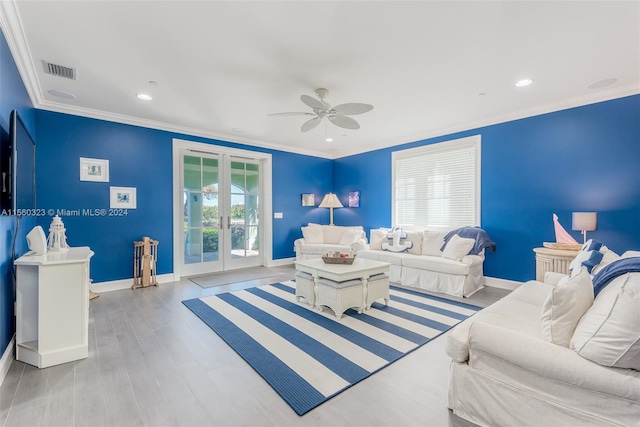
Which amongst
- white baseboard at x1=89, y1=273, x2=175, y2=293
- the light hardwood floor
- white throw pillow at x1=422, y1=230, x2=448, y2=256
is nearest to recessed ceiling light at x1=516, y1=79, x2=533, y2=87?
white throw pillow at x1=422, y1=230, x2=448, y2=256

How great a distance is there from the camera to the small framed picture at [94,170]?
13.3 feet

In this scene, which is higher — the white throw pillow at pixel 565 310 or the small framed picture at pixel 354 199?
the small framed picture at pixel 354 199

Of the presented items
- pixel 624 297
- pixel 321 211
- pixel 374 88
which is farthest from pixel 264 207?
pixel 624 297

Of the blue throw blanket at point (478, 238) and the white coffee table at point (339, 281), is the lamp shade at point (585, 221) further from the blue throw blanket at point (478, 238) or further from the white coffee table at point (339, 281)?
the white coffee table at point (339, 281)

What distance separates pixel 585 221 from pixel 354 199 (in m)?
4.10

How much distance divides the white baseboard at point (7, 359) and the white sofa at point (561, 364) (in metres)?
3.09

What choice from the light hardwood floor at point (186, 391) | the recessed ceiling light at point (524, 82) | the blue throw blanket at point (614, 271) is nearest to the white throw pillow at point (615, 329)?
the blue throw blanket at point (614, 271)

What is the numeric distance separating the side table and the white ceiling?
1.95 meters

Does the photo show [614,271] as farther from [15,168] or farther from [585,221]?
[15,168]

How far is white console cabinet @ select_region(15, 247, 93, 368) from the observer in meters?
2.21

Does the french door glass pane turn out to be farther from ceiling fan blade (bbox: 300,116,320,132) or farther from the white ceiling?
ceiling fan blade (bbox: 300,116,320,132)

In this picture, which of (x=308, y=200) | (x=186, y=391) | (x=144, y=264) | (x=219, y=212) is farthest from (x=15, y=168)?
(x=308, y=200)

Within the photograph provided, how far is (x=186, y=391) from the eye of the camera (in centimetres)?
188

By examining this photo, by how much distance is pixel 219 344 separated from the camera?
8.33 ft
